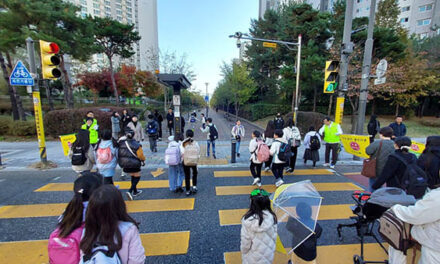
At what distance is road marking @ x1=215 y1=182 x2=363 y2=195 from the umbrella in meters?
2.75

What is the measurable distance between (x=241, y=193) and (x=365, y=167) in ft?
9.42

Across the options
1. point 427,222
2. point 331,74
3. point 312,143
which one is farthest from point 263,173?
point 427,222

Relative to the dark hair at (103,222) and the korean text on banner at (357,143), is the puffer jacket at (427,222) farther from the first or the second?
the korean text on banner at (357,143)

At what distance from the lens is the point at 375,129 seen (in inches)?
358

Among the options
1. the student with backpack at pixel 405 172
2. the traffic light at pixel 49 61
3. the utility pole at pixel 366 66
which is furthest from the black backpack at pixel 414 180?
the traffic light at pixel 49 61

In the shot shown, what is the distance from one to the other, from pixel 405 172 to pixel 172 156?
444cm

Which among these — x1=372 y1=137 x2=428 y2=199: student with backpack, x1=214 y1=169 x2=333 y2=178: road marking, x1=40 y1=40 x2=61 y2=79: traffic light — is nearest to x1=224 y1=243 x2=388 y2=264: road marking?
x1=372 y1=137 x2=428 y2=199: student with backpack

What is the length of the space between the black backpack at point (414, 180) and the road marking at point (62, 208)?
3.94m

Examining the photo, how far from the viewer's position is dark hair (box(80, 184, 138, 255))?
5.29 ft

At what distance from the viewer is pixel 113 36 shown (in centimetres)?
1909

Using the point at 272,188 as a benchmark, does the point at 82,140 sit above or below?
above

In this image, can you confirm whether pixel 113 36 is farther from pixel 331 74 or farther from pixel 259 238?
pixel 259 238

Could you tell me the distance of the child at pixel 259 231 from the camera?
2199 mm

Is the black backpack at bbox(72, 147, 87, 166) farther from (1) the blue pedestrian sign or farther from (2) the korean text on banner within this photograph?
(2) the korean text on banner
